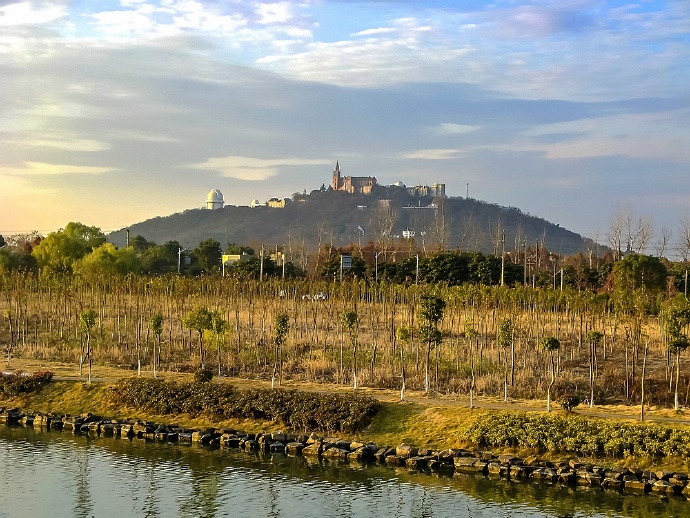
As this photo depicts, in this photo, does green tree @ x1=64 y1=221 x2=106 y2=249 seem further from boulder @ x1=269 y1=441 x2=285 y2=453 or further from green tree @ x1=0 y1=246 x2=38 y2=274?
boulder @ x1=269 y1=441 x2=285 y2=453

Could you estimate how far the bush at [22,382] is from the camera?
2988cm

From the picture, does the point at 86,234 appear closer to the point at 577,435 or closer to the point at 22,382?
the point at 22,382

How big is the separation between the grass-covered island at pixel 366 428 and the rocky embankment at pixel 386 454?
0.09 feet

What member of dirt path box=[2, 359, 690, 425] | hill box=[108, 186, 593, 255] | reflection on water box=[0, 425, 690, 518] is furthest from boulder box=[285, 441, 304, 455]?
hill box=[108, 186, 593, 255]

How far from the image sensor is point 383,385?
29.7 m

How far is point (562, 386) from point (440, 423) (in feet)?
21.4

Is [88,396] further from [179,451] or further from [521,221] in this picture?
[521,221]

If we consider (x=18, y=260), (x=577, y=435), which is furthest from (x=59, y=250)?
(x=577, y=435)

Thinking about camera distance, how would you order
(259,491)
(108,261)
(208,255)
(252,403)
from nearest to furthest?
(259,491) < (252,403) < (108,261) < (208,255)

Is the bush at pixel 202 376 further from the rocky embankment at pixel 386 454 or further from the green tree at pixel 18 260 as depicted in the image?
the green tree at pixel 18 260

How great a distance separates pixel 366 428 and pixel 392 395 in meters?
2.83

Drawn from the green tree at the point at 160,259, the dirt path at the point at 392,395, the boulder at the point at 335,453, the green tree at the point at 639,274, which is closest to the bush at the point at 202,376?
the dirt path at the point at 392,395

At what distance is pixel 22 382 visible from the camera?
30.1 meters

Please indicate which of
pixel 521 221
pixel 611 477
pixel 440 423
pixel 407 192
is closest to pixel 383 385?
pixel 440 423
